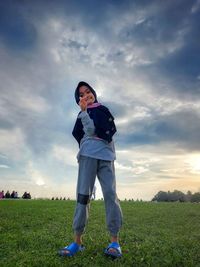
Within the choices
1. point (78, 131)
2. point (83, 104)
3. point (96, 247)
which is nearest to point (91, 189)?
point (78, 131)

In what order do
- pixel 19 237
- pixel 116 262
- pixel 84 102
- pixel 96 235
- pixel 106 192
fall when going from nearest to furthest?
1. pixel 116 262
2. pixel 106 192
3. pixel 84 102
4. pixel 19 237
5. pixel 96 235

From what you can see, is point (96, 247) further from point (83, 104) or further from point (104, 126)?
point (83, 104)

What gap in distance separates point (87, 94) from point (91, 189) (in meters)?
1.87

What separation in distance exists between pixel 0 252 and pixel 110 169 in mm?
2579

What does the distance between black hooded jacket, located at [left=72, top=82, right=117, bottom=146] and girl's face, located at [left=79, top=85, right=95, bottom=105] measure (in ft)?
0.70

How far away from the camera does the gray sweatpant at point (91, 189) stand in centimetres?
616

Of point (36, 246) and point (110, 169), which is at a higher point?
point (110, 169)

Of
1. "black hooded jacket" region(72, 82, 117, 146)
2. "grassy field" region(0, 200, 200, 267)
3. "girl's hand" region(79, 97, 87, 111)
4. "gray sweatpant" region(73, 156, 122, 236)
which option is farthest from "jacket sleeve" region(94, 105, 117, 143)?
"grassy field" region(0, 200, 200, 267)

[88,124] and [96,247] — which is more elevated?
[88,124]

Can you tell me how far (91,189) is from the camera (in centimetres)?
639

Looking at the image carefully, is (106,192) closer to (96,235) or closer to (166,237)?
(96,235)

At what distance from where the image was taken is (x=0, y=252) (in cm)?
648

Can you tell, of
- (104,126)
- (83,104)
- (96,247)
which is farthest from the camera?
(96,247)

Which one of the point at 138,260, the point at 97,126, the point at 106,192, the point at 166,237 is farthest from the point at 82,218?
the point at 166,237
